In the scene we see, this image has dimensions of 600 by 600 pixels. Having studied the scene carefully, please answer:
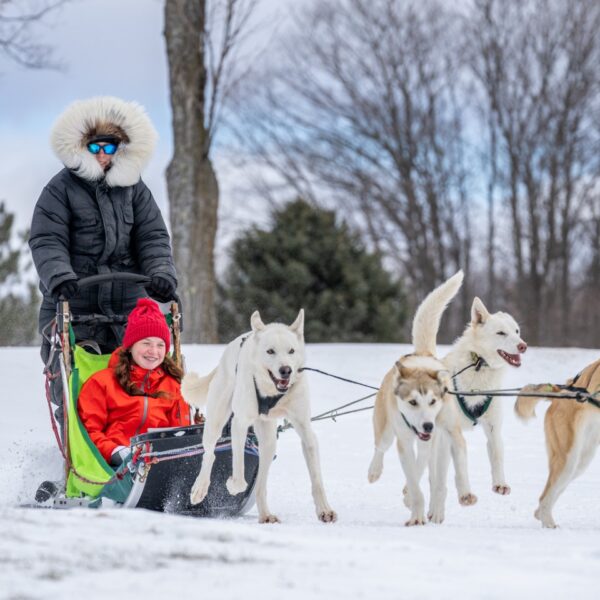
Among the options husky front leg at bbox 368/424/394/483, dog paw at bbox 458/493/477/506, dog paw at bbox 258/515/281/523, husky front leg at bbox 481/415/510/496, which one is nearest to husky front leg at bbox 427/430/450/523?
dog paw at bbox 458/493/477/506

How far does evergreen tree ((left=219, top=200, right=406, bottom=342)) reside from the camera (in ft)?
55.4

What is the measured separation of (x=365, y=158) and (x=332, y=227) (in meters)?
4.94

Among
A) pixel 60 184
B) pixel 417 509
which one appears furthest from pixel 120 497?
pixel 60 184

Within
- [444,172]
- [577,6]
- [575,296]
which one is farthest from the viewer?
[575,296]

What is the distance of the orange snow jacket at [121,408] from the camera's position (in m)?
5.02

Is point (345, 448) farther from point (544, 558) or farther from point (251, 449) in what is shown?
point (544, 558)

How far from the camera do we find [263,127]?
22.2 metres

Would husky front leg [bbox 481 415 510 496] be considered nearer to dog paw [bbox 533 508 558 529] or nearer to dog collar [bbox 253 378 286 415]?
dog paw [bbox 533 508 558 529]

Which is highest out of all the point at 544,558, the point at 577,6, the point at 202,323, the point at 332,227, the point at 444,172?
the point at 577,6

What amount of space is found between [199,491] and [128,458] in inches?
16.2

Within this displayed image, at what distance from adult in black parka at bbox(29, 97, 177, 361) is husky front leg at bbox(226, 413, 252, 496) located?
1.21 metres

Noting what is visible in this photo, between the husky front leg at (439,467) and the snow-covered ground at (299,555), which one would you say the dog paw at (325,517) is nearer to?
the snow-covered ground at (299,555)

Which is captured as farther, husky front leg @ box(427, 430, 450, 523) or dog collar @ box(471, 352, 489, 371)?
dog collar @ box(471, 352, 489, 371)

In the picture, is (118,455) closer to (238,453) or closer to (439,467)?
(238,453)
